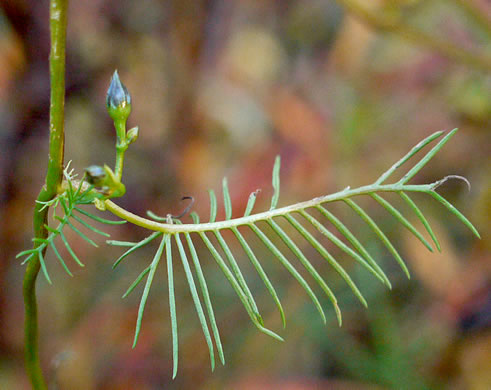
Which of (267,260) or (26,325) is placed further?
(267,260)

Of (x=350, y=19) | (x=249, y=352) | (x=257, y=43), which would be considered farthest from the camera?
(x=257, y=43)

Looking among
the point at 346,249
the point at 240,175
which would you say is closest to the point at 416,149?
the point at 346,249

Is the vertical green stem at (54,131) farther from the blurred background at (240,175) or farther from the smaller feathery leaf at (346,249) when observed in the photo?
the blurred background at (240,175)

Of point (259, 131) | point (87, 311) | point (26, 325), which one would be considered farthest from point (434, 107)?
point (26, 325)

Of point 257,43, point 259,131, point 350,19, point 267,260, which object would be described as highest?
point 350,19

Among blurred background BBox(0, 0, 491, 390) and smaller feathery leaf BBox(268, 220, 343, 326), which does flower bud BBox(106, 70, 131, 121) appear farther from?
blurred background BBox(0, 0, 491, 390)

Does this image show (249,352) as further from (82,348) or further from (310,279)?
(82,348)

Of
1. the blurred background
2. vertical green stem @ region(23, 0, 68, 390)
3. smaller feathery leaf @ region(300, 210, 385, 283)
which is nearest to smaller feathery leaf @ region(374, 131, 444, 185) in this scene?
smaller feathery leaf @ region(300, 210, 385, 283)

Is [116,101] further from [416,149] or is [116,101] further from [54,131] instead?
[416,149]

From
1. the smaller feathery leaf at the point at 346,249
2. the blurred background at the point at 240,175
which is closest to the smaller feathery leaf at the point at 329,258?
the smaller feathery leaf at the point at 346,249
